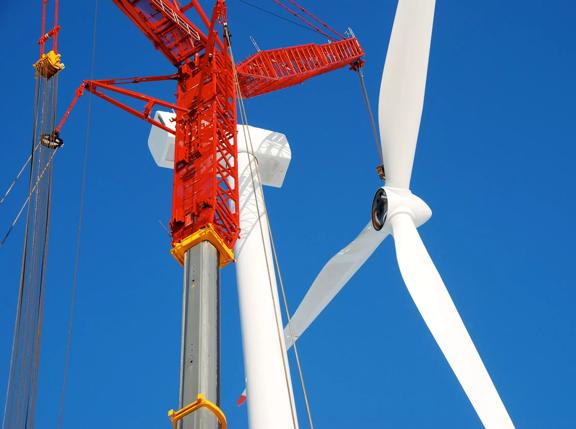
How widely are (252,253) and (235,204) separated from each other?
1367 mm

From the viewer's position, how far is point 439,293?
18734 mm

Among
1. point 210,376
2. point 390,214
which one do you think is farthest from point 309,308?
point 210,376

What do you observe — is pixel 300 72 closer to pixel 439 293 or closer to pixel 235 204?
pixel 235 204

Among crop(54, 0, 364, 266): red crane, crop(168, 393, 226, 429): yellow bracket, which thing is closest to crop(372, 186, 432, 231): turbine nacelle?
crop(54, 0, 364, 266): red crane

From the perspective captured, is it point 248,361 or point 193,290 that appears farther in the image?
point 248,361

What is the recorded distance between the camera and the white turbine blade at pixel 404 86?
65.9 ft

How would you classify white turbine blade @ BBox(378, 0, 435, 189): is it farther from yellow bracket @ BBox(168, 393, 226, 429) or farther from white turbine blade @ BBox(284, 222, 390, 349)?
yellow bracket @ BBox(168, 393, 226, 429)

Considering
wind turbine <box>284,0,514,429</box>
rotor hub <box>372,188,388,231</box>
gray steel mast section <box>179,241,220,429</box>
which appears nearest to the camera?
gray steel mast section <box>179,241,220,429</box>

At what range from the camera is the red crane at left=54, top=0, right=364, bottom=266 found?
2070 centimetres

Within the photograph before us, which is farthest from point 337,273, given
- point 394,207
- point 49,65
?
point 49,65

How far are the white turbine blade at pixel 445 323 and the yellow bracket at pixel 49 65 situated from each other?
930 cm

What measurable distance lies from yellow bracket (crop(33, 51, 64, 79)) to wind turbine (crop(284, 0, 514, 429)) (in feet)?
26.9

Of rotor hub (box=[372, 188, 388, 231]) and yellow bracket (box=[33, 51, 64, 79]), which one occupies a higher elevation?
yellow bracket (box=[33, 51, 64, 79])

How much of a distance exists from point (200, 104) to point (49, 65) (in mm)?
3874
